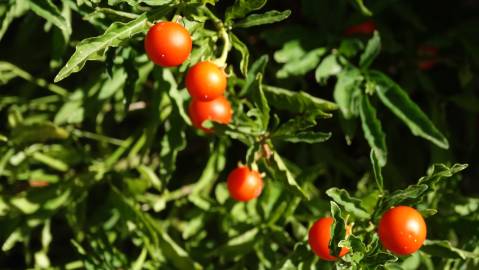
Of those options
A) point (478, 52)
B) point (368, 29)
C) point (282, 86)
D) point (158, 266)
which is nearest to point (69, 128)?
point (158, 266)

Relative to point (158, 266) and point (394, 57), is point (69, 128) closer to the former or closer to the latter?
point (158, 266)

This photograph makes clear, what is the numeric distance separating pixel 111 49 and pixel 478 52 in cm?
110

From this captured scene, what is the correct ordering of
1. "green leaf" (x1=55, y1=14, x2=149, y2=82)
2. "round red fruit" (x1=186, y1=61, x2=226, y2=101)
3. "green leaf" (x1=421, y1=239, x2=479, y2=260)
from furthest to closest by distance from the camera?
"green leaf" (x1=421, y1=239, x2=479, y2=260)
"round red fruit" (x1=186, y1=61, x2=226, y2=101)
"green leaf" (x1=55, y1=14, x2=149, y2=82)

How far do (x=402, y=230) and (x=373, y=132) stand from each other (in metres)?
0.37

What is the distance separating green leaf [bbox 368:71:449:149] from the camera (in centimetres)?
158

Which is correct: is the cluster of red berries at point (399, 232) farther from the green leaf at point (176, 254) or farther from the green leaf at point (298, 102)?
the green leaf at point (176, 254)

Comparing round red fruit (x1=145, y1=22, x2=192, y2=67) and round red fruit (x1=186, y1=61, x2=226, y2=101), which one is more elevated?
round red fruit (x1=145, y1=22, x2=192, y2=67)

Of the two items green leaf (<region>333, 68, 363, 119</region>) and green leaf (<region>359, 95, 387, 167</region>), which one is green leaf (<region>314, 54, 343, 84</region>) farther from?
green leaf (<region>359, 95, 387, 167</region>)

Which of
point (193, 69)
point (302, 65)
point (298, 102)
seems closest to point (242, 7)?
point (193, 69)

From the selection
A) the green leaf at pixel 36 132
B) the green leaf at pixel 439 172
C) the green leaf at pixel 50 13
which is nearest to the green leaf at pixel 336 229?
the green leaf at pixel 439 172

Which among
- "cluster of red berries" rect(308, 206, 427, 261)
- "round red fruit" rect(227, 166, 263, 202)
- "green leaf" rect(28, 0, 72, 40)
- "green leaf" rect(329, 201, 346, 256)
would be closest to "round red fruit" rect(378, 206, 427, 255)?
"cluster of red berries" rect(308, 206, 427, 261)

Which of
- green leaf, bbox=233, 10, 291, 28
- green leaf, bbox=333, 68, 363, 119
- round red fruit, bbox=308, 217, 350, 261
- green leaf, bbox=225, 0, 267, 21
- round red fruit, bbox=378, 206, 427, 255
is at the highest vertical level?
green leaf, bbox=225, 0, 267, 21

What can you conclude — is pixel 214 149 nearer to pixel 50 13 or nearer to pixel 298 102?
pixel 298 102

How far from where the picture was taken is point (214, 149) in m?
1.86
